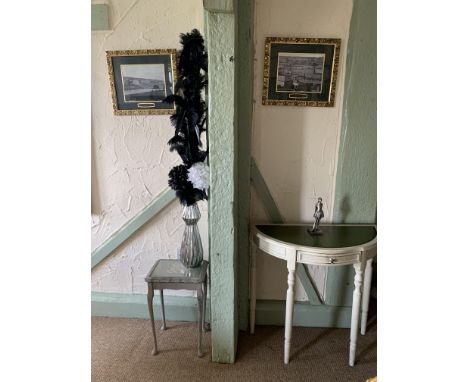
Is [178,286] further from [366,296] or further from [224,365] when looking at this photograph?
[366,296]

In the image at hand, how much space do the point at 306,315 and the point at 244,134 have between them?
1216 millimetres

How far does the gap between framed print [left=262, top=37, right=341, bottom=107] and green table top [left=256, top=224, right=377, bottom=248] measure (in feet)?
2.31

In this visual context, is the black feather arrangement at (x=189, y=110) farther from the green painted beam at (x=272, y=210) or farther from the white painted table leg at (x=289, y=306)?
the white painted table leg at (x=289, y=306)

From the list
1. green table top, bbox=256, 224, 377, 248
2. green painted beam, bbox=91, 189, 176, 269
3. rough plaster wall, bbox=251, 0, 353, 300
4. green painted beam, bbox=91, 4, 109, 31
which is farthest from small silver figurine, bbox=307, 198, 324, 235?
green painted beam, bbox=91, 4, 109, 31

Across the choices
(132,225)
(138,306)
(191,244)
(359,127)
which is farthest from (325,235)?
(138,306)

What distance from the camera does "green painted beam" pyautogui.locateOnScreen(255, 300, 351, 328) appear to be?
2119 millimetres

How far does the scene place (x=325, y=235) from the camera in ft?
6.01

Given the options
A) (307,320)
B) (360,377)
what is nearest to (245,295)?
(307,320)

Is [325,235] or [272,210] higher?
[272,210]

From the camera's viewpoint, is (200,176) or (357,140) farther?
(357,140)

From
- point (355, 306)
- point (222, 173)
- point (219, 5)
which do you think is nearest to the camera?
point (219, 5)
